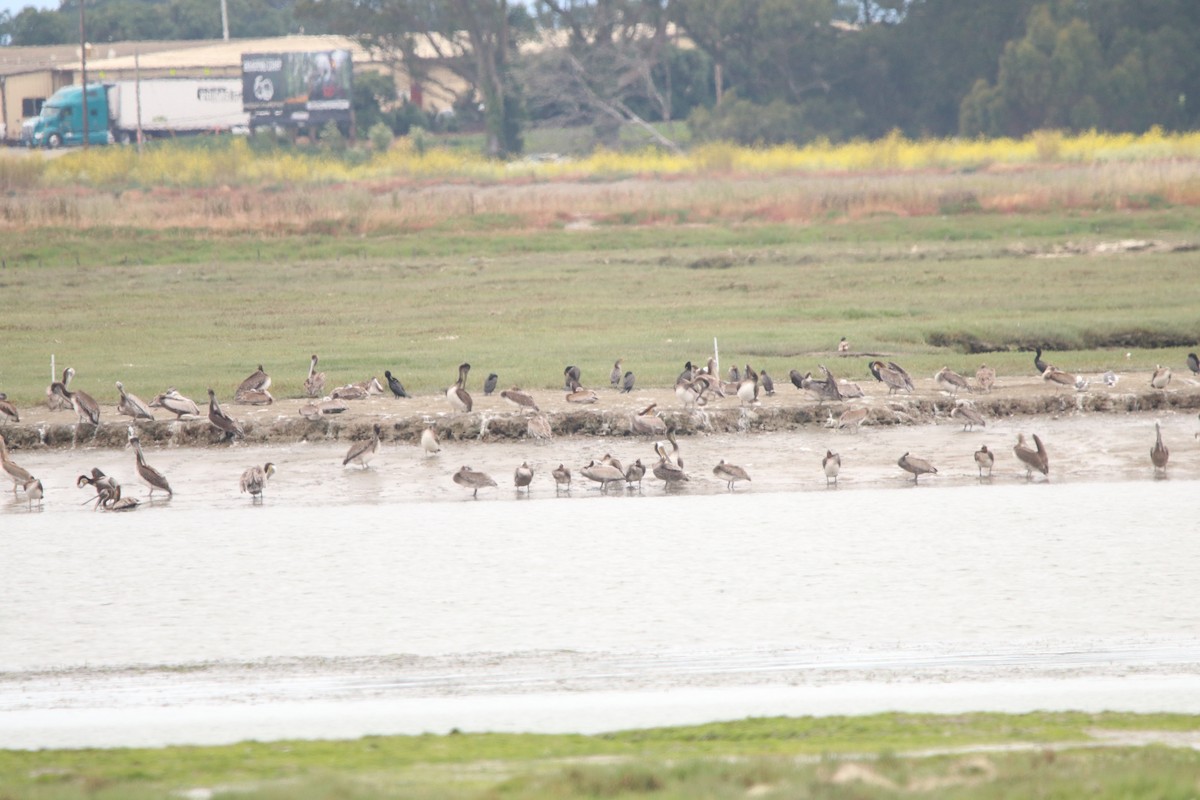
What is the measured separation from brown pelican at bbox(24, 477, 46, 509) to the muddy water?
0.58ft

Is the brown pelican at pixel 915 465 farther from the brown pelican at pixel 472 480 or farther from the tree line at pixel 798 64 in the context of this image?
the tree line at pixel 798 64

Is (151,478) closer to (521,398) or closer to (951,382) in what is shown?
(521,398)

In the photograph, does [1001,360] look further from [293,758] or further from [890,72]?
[890,72]

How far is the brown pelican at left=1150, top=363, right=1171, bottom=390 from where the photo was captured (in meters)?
21.2

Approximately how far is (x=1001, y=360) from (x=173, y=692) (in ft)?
52.7

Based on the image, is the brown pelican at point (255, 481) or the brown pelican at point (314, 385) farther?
the brown pelican at point (314, 385)

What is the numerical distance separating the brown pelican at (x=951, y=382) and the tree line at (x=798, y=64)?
55.5 metres

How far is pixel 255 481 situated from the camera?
58.5 ft

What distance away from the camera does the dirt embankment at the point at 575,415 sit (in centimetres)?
2062

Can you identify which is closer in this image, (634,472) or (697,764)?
(697,764)

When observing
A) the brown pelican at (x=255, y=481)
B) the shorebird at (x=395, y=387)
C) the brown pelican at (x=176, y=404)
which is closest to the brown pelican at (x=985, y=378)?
the shorebird at (x=395, y=387)

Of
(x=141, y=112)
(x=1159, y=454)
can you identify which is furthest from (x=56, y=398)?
(x=141, y=112)

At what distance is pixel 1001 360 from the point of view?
2408cm

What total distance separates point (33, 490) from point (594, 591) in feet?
23.8
